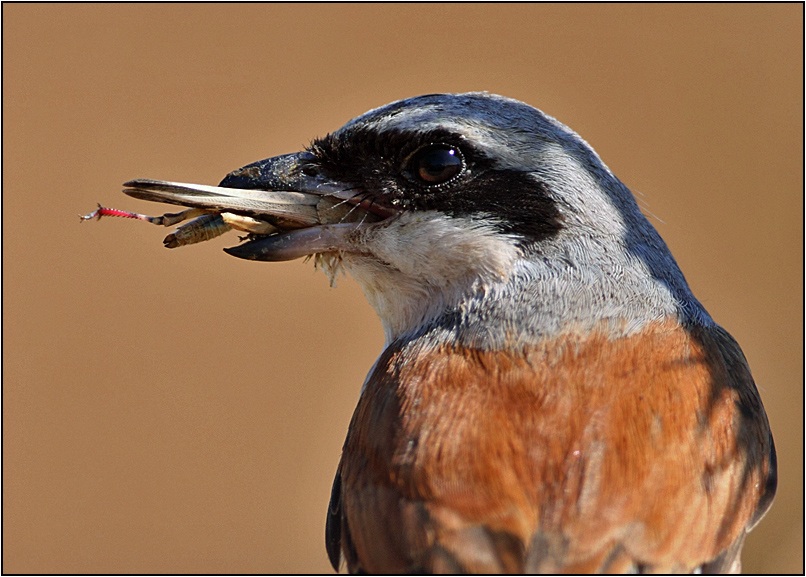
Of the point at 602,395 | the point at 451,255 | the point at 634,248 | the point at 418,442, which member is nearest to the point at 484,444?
the point at 418,442

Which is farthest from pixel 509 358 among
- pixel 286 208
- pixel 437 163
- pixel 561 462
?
pixel 286 208

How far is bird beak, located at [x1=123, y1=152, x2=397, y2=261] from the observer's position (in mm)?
2943

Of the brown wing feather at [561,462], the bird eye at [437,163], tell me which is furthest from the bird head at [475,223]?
the brown wing feather at [561,462]

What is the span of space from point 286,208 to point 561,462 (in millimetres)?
1114

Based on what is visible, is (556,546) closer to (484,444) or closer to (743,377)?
(484,444)

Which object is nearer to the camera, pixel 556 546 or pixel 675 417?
pixel 556 546

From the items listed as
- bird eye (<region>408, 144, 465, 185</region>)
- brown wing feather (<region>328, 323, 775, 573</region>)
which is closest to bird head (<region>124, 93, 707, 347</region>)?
bird eye (<region>408, 144, 465, 185</region>)

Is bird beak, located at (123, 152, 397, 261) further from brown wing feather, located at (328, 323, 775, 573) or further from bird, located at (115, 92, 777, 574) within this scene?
brown wing feather, located at (328, 323, 775, 573)

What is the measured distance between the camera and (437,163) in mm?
2871

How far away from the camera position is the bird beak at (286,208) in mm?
2943

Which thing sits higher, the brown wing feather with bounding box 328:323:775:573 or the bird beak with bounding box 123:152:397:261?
the bird beak with bounding box 123:152:397:261

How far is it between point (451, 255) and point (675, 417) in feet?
2.47

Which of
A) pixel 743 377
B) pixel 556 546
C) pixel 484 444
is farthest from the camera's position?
pixel 743 377

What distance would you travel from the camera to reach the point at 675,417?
2451mm
